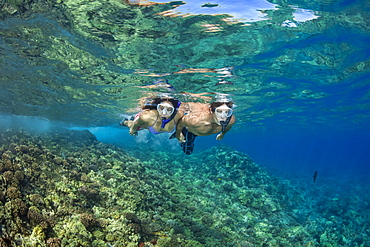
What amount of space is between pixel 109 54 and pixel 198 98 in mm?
9244

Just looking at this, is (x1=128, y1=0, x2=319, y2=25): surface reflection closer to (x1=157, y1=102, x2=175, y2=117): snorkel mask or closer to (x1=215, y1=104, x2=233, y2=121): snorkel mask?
(x1=157, y1=102, x2=175, y2=117): snorkel mask

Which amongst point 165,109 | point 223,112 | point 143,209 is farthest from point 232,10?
point 143,209

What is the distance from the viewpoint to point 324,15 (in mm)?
8656

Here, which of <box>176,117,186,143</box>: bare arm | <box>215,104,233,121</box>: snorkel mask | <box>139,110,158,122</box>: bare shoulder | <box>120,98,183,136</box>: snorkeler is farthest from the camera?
<box>176,117,186,143</box>: bare arm

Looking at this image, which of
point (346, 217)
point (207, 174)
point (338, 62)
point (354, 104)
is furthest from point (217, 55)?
point (354, 104)

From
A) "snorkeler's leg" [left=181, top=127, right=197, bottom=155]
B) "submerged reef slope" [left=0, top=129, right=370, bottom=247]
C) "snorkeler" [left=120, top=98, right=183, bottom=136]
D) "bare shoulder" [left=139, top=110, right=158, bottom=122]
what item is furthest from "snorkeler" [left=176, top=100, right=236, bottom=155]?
"submerged reef slope" [left=0, top=129, right=370, bottom=247]

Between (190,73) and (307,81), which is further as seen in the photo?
(307,81)

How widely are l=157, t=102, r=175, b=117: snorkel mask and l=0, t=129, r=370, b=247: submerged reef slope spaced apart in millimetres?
4101

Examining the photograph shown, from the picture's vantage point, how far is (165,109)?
7203mm

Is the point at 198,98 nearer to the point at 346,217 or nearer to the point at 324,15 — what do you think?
the point at 324,15

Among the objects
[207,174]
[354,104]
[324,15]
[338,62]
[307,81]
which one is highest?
[324,15]

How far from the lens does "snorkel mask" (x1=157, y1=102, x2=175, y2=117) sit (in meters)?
7.16

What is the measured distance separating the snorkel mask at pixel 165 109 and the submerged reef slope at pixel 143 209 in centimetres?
410

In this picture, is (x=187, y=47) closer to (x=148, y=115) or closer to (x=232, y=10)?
(x=232, y=10)
